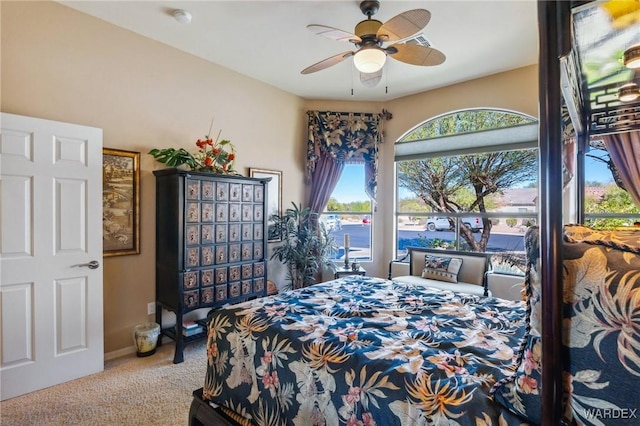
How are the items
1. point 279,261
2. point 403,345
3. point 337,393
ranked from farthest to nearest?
point 279,261 → point 403,345 → point 337,393

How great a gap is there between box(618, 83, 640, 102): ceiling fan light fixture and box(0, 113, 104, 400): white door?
380 centimetres

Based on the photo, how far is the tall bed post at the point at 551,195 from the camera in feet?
2.35

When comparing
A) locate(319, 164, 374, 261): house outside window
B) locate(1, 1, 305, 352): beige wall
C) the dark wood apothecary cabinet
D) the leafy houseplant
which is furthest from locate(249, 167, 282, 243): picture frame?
locate(319, 164, 374, 261): house outside window

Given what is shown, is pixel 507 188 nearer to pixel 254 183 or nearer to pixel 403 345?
pixel 254 183

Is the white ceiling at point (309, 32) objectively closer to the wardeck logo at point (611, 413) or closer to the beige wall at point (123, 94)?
the beige wall at point (123, 94)

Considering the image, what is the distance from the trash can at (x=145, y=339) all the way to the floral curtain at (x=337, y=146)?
2690mm

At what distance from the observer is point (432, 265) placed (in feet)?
13.6

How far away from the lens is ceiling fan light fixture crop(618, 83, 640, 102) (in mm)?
1740

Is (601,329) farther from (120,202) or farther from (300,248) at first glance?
(300,248)

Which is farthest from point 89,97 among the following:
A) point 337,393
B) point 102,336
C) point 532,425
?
point 532,425

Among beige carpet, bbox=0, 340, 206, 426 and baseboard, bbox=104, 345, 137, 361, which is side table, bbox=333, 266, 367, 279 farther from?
baseboard, bbox=104, 345, 137, 361

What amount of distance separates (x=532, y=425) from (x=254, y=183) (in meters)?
3.20

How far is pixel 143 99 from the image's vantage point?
3279mm

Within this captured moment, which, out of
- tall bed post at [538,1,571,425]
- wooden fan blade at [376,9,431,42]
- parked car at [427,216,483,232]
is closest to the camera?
tall bed post at [538,1,571,425]
